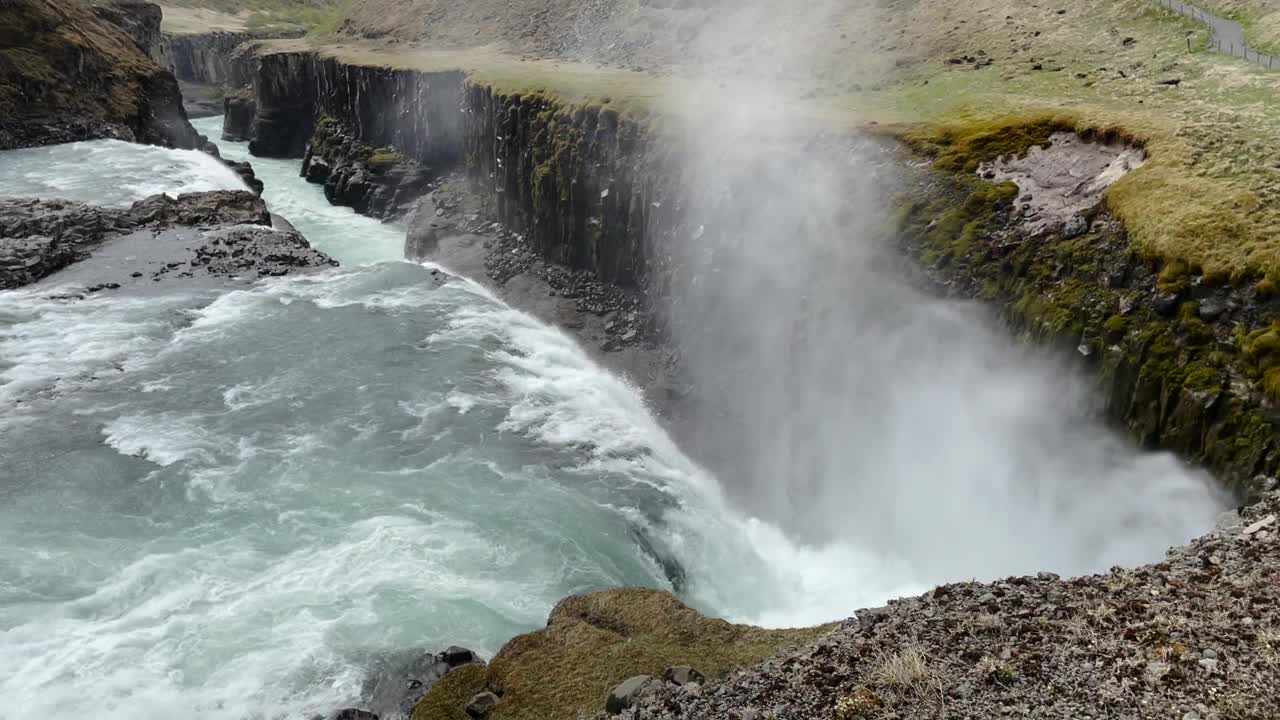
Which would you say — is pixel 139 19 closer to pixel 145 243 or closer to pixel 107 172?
pixel 107 172

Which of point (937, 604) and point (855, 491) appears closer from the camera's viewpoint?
point (937, 604)

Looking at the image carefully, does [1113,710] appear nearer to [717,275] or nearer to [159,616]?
[159,616]

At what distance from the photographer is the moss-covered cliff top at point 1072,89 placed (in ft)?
Answer: 86.4

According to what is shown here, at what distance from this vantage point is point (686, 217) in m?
45.2

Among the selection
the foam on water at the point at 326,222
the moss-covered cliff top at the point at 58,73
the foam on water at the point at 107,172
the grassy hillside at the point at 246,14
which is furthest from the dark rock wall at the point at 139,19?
the foam on water at the point at 107,172

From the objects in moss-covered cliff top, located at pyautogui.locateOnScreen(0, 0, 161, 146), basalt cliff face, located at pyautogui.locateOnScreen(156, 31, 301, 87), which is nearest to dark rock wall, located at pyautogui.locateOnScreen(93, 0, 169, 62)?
moss-covered cliff top, located at pyautogui.locateOnScreen(0, 0, 161, 146)

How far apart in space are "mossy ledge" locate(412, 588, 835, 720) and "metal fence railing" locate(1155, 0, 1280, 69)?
4046cm

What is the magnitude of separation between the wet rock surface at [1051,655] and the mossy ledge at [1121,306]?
6.83 meters

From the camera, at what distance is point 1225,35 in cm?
4800

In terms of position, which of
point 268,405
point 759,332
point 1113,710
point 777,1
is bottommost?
point 268,405

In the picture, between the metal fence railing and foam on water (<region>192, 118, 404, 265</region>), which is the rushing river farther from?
the metal fence railing

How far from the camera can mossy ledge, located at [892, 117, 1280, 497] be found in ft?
72.0

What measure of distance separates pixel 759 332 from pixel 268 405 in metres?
22.5

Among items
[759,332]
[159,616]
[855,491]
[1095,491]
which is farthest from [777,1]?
[159,616]
